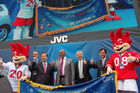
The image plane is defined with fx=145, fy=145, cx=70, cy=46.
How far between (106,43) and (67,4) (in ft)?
6.68

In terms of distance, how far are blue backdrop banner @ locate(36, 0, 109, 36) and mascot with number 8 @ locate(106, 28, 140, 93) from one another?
187cm

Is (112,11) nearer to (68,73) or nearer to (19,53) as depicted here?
(68,73)

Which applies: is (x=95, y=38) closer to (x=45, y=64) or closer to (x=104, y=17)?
(x=104, y=17)

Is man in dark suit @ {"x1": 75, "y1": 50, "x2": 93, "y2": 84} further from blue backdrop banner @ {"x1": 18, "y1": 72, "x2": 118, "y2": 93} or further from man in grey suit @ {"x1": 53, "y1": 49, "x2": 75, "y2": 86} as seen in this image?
blue backdrop banner @ {"x1": 18, "y1": 72, "x2": 118, "y2": 93}

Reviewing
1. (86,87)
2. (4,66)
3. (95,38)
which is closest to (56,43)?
(95,38)

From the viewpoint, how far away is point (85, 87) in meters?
2.94

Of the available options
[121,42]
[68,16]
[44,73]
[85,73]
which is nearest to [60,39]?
[68,16]

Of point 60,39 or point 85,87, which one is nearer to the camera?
point 85,87

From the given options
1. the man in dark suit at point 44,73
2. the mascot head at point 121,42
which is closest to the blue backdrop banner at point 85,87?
the man in dark suit at point 44,73

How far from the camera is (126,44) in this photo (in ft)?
9.92

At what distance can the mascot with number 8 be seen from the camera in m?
2.75

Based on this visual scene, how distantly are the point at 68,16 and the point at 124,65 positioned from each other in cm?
289

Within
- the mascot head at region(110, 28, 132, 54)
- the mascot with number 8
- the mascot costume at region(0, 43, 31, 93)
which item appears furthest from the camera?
the mascot costume at region(0, 43, 31, 93)

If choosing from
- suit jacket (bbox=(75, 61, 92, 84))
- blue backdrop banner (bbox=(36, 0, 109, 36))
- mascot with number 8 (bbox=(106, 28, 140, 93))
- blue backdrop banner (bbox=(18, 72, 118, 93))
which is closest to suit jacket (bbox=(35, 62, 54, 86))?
blue backdrop banner (bbox=(18, 72, 118, 93))
